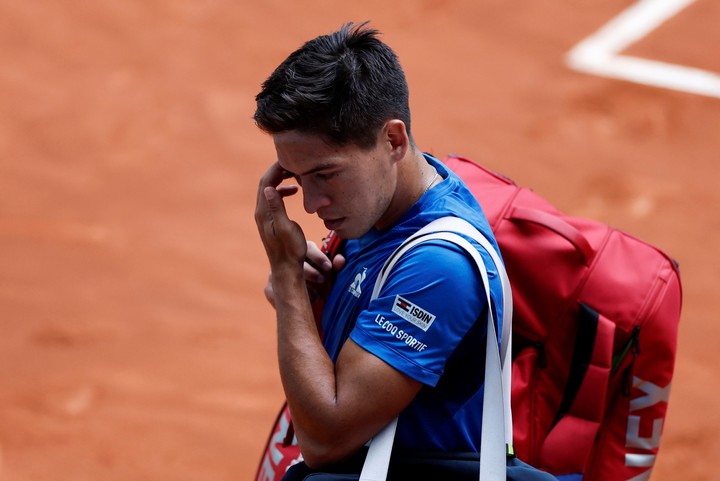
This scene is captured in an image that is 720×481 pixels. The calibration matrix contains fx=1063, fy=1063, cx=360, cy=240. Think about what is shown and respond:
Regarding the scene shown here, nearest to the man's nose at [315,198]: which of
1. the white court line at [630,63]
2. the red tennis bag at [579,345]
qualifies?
the red tennis bag at [579,345]

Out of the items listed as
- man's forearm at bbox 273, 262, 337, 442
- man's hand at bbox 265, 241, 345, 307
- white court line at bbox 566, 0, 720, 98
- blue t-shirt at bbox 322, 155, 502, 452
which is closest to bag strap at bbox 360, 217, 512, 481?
blue t-shirt at bbox 322, 155, 502, 452

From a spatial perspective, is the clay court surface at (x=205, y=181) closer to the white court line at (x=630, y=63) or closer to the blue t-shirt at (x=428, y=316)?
the white court line at (x=630, y=63)

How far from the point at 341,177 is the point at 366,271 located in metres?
0.26

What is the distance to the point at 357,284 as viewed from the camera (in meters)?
2.53

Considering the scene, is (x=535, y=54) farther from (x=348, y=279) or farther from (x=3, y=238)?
(x=348, y=279)

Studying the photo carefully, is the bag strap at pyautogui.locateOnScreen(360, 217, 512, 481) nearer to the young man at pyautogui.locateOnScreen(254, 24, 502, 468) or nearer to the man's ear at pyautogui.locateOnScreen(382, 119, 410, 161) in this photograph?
the young man at pyautogui.locateOnScreen(254, 24, 502, 468)

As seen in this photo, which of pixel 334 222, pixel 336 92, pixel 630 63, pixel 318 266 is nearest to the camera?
pixel 336 92

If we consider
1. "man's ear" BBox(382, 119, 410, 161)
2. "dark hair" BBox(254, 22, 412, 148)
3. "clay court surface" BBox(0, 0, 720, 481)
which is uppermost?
"dark hair" BBox(254, 22, 412, 148)

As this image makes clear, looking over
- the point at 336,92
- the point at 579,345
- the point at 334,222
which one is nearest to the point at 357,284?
the point at 334,222

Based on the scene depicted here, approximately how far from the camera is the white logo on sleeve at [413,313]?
2.24 m

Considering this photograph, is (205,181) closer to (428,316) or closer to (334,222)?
(334,222)

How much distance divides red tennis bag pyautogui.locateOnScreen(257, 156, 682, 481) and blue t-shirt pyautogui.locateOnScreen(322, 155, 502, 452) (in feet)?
1.74

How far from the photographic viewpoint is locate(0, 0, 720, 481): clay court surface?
518 cm

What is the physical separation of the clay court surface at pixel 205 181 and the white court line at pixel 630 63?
113 mm
